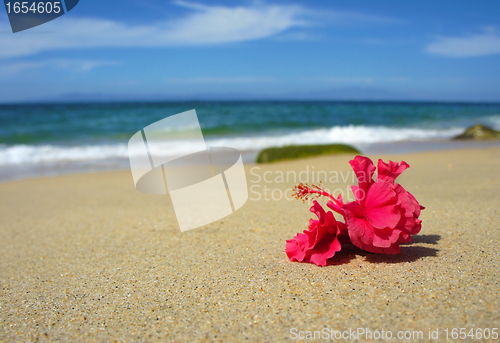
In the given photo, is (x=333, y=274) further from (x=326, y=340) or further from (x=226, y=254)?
(x=226, y=254)

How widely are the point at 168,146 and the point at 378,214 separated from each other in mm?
10161

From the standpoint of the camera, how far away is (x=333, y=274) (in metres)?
1.78

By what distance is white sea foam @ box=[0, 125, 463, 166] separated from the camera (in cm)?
970

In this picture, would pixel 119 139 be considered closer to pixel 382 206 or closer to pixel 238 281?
pixel 238 281

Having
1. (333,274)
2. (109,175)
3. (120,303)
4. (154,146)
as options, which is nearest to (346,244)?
(333,274)

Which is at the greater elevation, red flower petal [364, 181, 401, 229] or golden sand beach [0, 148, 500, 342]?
red flower petal [364, 181, 401, 229]

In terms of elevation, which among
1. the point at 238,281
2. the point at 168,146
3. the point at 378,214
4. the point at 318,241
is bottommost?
the point at 168,146

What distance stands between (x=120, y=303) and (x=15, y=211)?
3.17 meters

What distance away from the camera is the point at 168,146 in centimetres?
1134

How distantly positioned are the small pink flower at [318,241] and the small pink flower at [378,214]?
0.12 metres

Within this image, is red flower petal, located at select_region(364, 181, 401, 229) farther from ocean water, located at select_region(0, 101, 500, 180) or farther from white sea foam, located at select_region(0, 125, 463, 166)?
white sea foam, located at select_region(0, 125, 463, 166)

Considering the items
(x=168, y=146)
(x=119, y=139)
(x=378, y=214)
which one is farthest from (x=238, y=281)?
(x=119, y=139)

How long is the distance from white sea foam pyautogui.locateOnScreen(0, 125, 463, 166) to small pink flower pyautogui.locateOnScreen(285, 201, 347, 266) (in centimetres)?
818

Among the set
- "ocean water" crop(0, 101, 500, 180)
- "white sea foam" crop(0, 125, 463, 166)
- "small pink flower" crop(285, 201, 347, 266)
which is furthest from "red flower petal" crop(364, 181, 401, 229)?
"white sea foam" crop(0, 125, 463, 166)
